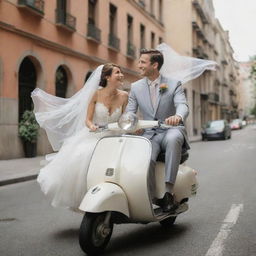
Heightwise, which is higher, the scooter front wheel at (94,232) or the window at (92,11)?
the window at (92,11)

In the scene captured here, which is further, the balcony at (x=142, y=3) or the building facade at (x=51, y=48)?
the balcony at (x=142, y=3)

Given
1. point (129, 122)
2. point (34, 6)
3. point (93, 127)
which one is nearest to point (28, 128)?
point (34, 6)

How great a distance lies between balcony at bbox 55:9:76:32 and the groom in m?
13.5

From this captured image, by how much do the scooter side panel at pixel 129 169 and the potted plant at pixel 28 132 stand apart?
36.3 feet

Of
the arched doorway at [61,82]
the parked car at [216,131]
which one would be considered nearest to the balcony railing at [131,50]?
the arched doorway at [61,82]

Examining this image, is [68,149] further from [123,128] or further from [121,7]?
[121,7]

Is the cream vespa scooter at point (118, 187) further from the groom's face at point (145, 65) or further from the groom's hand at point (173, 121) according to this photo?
the groom's face at point (145, 65)

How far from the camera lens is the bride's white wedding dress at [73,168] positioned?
4605 millimetres

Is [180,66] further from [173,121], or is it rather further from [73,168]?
[73,168]

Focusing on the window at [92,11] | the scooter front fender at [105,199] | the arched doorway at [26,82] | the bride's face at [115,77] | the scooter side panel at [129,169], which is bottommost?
the scooter front fender at [105,199]

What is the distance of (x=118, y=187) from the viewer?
163 inches

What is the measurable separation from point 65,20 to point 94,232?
50.8 ft

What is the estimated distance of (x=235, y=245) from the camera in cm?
427

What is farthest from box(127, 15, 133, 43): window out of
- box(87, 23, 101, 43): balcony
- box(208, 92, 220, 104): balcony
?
box(208, 92, 220, 104): balcony
